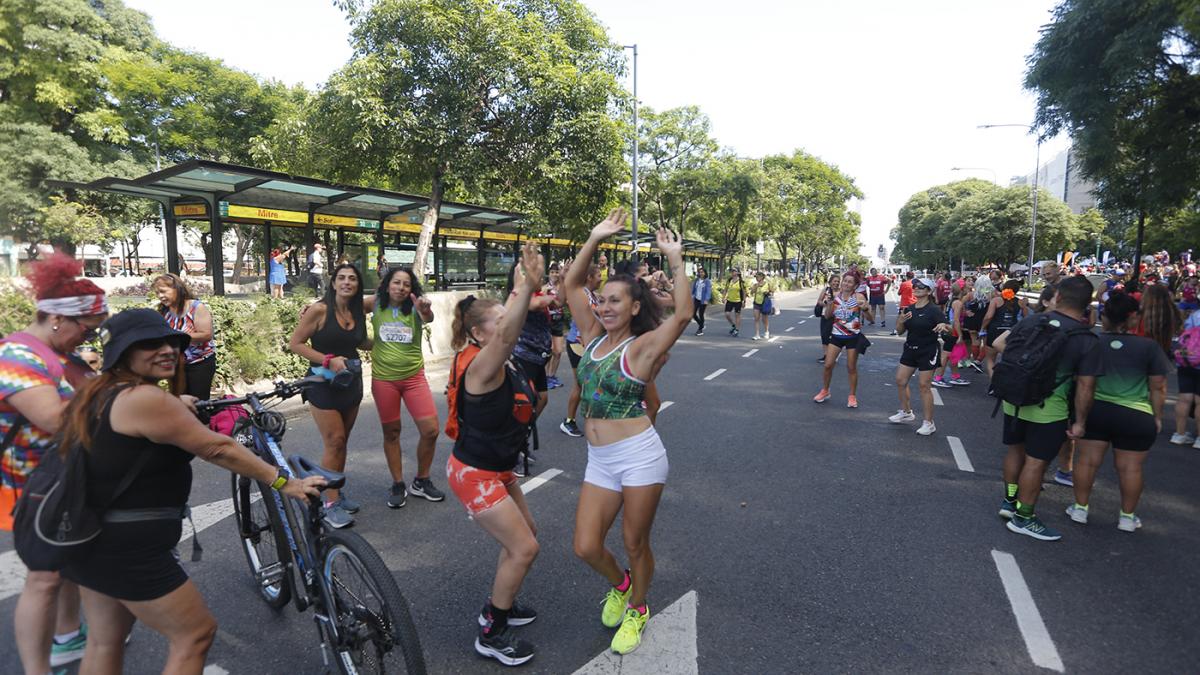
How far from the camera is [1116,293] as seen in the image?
4.38 m

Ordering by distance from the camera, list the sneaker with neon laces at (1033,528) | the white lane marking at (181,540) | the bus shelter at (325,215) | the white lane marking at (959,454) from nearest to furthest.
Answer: the white lane marking at (181,540), the sneaker with neon laces at (1033,528), the white lane marking at (959,454), the bus shelter at (325,215)

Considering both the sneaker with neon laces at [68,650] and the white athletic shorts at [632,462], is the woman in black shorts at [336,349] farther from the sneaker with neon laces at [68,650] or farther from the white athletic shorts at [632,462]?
the white athletic shorts at [632,462]

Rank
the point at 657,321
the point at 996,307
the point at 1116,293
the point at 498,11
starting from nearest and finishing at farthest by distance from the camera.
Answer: the point at 657,321
the point at 1116,293
the point at 996,307
the point at 498,11

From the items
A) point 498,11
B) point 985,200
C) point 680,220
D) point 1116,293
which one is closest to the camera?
point 1116,293

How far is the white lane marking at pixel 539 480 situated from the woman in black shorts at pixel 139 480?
3.05 m

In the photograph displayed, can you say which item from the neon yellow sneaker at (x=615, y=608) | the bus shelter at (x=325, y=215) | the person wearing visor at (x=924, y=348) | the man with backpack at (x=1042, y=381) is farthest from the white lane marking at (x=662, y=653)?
the bus shelter at (x=325, y=215)

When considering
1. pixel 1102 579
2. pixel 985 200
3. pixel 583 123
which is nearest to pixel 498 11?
pixel 583 123

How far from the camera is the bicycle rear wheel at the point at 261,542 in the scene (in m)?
3.21

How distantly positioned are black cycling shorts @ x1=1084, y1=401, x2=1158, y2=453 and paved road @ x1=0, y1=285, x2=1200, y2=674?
0.67 m

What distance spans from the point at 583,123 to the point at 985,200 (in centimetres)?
4722

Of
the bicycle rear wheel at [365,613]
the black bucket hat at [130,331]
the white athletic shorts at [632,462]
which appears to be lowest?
the bicycle rear wheel at [365,613]

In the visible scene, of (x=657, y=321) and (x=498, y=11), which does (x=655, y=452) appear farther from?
(x=498, y=11)

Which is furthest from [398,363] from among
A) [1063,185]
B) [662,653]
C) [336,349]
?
[1063,185]

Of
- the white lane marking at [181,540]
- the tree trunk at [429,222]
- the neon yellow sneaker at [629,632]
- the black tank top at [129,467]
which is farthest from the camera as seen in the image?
the tree trunk at [429,222]
